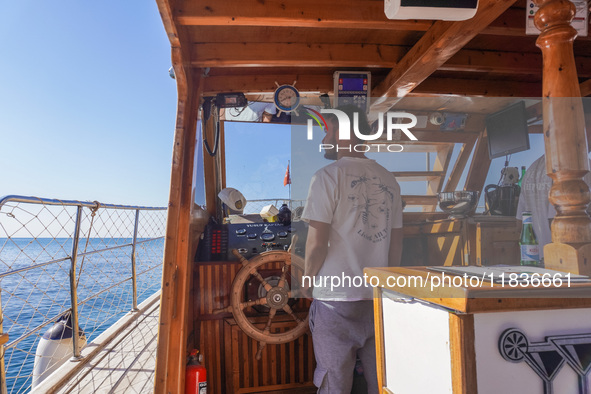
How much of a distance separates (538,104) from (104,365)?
12.3 feet

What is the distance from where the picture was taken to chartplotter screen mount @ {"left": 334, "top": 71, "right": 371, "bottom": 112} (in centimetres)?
237

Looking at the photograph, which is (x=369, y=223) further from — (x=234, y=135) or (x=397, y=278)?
(x=234, y=135)

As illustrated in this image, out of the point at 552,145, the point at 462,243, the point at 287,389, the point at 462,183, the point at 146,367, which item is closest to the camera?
the point at 552,145

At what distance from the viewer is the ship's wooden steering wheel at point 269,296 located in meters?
2.02

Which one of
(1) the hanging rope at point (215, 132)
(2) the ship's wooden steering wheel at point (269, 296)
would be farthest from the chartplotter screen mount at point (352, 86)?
(2) the ship's wooden steering wheel at point (269, 296)

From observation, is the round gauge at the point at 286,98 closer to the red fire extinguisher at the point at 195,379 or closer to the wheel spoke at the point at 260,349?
the wheel spoke at the point at 260,349

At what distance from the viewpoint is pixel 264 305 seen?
6.98 ft

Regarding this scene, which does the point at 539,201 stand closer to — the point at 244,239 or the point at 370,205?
the point at 370,205

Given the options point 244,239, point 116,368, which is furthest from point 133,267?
point 244,239

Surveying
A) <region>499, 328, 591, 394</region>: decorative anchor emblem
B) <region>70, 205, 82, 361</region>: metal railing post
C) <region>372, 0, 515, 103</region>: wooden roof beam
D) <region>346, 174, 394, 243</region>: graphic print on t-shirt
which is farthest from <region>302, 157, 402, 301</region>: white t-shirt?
<region>70, 205, 82, 361</region>: metal railing post

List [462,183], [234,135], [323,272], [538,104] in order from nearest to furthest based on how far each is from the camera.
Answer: [323,272]
[538,104]
[234,135]
[462,183]

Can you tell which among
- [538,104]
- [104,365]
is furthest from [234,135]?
[538,104]

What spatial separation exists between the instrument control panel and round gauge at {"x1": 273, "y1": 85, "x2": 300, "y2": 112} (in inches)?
30.7

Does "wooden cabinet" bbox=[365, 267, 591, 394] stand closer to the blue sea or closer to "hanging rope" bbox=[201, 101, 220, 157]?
the blue sea
